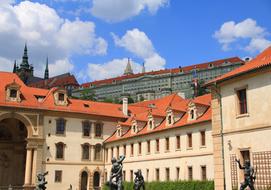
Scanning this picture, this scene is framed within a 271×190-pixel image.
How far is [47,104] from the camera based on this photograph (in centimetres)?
5050

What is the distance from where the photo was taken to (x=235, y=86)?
75.2 ft

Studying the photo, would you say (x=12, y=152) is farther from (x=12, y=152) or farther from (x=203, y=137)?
(x=203, y=137)

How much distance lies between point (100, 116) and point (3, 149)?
44.9 ft

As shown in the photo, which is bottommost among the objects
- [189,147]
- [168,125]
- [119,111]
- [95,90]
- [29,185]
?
[29,185]

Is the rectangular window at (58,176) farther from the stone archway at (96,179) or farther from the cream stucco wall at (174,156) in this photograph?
the cream stucco wall at (174,156)

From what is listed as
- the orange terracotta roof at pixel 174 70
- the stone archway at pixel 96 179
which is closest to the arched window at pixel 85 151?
the stone archway at pixel 96 179

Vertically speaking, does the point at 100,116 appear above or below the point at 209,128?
above

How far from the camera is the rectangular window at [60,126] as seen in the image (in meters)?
50.2

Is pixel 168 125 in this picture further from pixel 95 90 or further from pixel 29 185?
pixel 95 90

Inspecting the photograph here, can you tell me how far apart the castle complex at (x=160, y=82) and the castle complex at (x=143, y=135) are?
82.3 m

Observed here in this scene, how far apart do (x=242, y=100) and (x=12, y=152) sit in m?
38.5

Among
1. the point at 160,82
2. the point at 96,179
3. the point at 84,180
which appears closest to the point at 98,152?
the point at 96,179

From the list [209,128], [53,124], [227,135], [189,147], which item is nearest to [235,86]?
[227,135]

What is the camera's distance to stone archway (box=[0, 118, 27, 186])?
51978 millimetres
